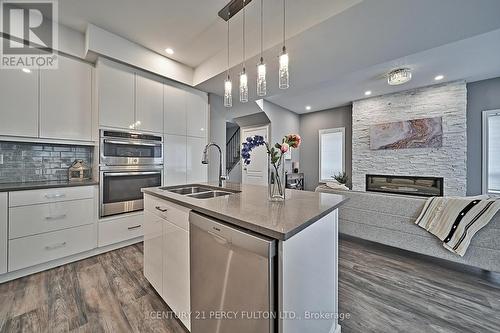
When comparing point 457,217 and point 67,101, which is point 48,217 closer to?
point 67,101

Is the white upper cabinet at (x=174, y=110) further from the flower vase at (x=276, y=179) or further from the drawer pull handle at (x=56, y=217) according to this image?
the flower vase at (x=276, y=179)

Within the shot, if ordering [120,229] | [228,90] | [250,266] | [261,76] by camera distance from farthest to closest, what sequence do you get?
[120,229]
[228,90]
[261,76]
[250,266]

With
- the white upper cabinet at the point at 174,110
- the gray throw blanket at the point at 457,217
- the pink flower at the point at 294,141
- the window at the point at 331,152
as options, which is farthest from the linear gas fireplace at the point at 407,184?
the white upper cabinet at the point at 174,110

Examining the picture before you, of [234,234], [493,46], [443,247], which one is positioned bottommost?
[443,247]

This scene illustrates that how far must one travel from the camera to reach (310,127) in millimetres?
6172

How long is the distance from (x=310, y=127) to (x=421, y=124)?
9.10 ft

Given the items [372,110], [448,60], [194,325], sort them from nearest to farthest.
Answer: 1. [194,325]
2. [448,60]
3. [372,110]

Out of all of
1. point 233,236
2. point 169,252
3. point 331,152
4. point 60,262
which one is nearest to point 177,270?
point 169,252

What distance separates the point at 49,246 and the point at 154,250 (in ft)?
4.72

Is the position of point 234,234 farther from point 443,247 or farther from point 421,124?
point 421,124

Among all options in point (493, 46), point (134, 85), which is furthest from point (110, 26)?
point (493, 46)

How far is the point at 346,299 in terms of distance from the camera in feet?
5.17

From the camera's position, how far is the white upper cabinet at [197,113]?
3.36m

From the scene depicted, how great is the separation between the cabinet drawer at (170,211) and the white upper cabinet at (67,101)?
1687mm
